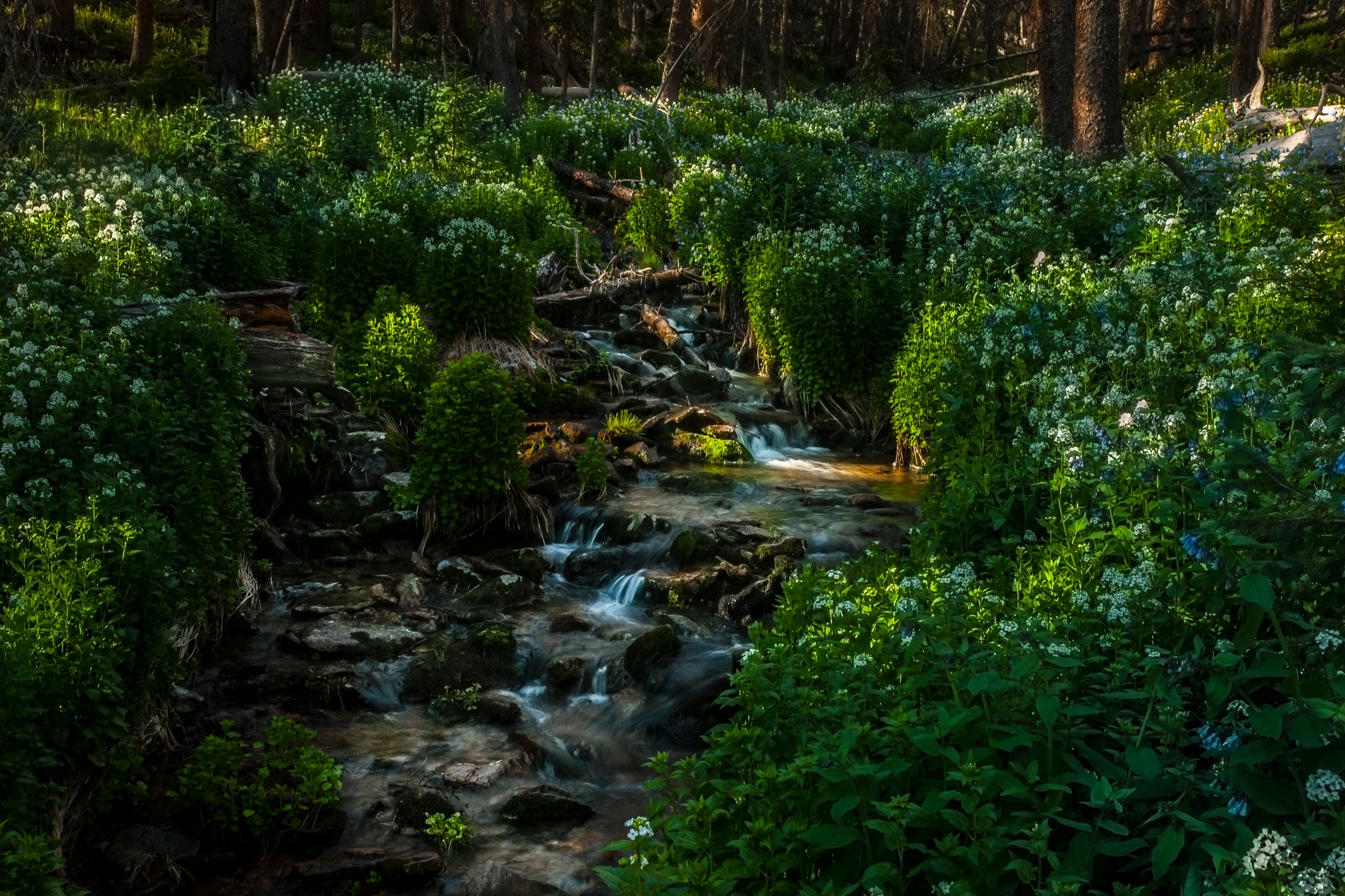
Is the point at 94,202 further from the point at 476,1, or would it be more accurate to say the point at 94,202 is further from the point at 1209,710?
the point at 476,1

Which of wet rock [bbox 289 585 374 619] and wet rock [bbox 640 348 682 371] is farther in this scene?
wet rock [bbox 640 348 682 371]

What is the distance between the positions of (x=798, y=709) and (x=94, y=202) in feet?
31.9

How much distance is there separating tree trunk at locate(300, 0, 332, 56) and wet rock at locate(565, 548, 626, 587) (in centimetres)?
2584

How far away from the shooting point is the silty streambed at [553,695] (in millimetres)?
6098

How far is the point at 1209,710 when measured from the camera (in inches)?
141

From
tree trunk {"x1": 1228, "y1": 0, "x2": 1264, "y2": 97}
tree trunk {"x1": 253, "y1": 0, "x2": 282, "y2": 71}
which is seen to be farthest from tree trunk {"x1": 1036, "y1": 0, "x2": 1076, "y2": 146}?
tree trunk {"x1": 253, "y1": 0, "x2": 282, "y2": 71}

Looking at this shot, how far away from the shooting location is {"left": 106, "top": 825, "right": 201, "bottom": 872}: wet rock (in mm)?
5285

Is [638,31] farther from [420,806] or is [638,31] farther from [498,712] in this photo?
[420,806]

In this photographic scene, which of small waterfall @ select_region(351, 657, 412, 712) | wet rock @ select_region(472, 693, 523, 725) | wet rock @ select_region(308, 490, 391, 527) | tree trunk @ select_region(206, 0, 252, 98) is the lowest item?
wet rock @ select_region(472, 693, 523, 725)

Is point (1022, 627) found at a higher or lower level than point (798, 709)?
higher

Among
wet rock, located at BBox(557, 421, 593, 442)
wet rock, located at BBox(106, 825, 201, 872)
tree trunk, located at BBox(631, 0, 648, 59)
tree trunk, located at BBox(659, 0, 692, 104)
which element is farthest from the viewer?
Answer: tree trunk, located at BBox(631, 0, 648, 59)

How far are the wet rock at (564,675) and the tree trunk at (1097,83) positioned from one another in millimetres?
10839

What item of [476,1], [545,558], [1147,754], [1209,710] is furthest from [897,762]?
[476,1]

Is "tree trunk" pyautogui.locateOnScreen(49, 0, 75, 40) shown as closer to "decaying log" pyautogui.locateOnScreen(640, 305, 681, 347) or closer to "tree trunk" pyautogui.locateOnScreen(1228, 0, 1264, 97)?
"decaying log" pyautogui.locateOnScreen(640, 305, 681, 347)
